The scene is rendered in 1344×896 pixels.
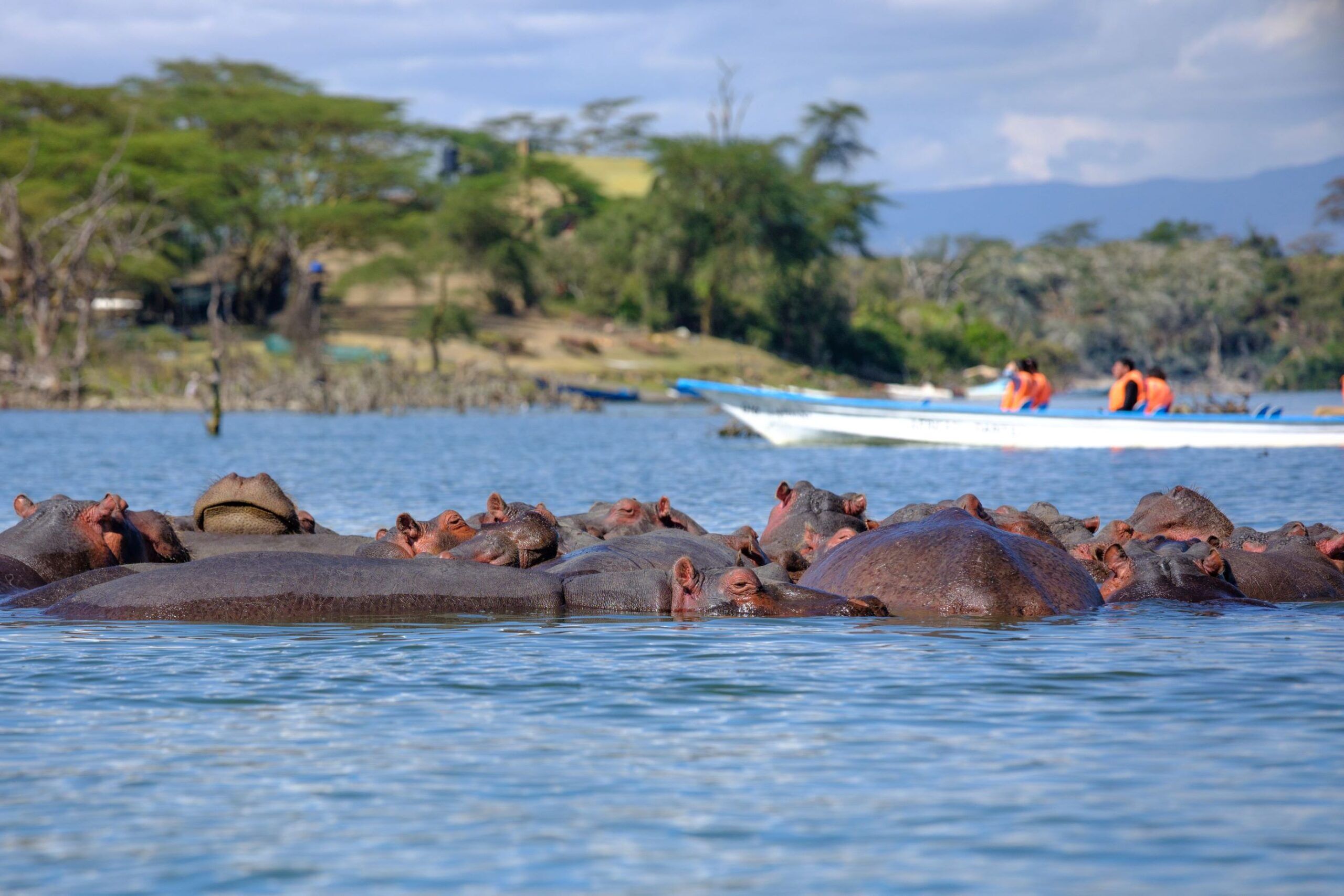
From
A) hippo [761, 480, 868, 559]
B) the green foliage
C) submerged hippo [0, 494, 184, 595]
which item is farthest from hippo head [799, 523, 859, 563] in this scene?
the green foliage

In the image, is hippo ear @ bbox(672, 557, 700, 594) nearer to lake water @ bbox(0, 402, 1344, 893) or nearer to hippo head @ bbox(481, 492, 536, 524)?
lake water @ bbox(0, 402, 1344, 893)

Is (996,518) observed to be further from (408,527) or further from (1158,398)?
(1158,398)

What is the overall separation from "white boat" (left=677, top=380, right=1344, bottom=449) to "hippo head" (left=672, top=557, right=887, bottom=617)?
65.8 ft

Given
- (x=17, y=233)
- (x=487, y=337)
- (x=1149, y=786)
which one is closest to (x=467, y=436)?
(x=17, y=233)

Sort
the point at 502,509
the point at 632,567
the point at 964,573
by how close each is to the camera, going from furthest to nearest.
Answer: the point at 502,509, the point at 632,567, the point at 964,573

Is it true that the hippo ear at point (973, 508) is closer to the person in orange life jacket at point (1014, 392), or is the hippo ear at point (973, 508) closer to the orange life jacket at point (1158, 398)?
the orange life jacket at point (1158, 398)

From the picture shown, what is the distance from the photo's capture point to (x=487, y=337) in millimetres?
67250

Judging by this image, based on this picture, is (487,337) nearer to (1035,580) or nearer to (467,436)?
(467,436)

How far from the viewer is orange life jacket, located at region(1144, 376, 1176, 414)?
28516 mm

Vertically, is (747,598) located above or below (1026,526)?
below

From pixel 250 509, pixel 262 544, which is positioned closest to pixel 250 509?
pixel 250 509

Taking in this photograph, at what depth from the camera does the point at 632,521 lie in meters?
11.6

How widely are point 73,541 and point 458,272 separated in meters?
64.6

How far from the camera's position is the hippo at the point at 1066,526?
11.2 meters
